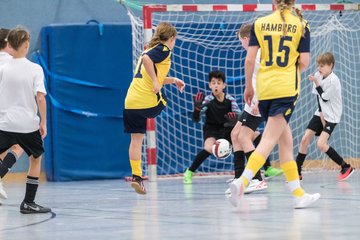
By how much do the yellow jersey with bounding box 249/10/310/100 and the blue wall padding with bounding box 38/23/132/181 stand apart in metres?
5.85

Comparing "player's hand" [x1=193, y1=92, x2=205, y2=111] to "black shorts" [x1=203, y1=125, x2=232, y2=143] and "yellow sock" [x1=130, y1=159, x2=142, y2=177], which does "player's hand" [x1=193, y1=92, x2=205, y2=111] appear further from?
"yellow sock" [x1=130, y1=159, x2=142, y2=177]

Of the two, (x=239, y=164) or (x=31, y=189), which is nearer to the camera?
(x=31, y=189)

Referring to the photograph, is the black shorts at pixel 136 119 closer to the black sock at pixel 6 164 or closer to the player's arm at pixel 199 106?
the black sock at pixel 6 164

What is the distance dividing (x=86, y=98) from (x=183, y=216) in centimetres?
634

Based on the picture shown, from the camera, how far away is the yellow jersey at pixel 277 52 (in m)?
6.64

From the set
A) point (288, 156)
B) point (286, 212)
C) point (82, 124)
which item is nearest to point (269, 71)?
point (288, 156)

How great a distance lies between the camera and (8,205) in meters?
7.74

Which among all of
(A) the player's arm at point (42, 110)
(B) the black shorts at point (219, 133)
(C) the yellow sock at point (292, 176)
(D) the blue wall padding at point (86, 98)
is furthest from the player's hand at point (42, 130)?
(D) the blue wall padding at point (86, 98)

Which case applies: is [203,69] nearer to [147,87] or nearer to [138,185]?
[147,87]

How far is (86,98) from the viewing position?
12.3 meters

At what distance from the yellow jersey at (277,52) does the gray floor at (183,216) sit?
3.09 feet

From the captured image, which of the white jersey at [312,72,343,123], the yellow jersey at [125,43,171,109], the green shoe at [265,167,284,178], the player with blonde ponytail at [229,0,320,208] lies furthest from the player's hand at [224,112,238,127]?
the player with blonde ponytail at [229,0,320,208]

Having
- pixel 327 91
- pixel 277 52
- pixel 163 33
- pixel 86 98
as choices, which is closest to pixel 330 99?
pixel 327 91

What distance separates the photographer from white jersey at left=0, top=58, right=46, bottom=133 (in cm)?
679
